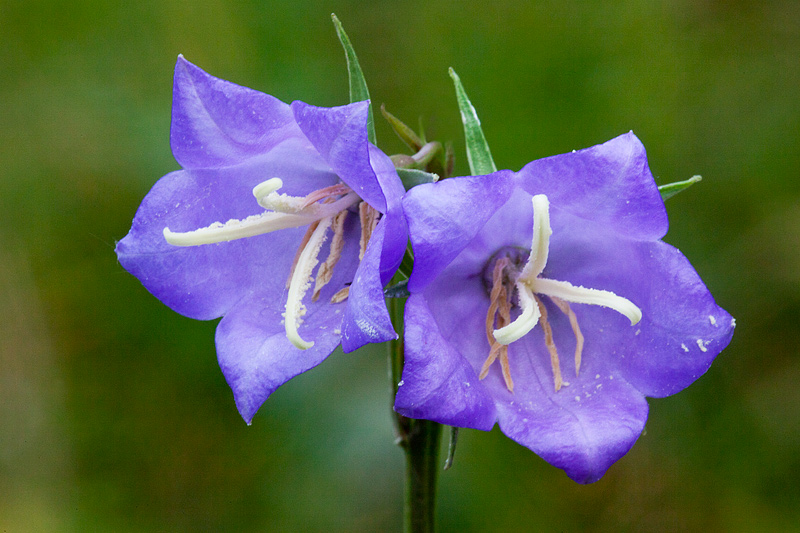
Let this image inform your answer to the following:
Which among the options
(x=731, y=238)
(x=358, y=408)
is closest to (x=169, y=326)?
(x=358, y=408)

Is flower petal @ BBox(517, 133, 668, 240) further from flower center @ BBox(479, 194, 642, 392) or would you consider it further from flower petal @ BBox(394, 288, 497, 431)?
flower petal @ BBox(394, 288, 497, 431)

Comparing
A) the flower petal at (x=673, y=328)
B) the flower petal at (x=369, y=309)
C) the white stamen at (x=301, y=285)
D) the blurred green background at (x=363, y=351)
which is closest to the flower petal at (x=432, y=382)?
the flower petal at (x=369, y=309)

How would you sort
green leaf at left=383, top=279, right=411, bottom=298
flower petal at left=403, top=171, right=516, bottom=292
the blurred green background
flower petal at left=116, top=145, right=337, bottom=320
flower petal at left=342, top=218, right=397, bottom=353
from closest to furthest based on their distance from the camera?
flower petal at left=342, top=218, right=397, bottom=353 < flower petal at left=403, top=171, right=516, bottom=292 < green leaf at left=383, top=279, right=411, bottom=298 < flower petal at left=116, top=145, right=337, bottom=320 < the blurred green background

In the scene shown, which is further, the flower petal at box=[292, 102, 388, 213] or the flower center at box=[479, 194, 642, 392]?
the flower center at box=[479, 194, 642, 392]

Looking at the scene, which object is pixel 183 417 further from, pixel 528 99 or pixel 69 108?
pixel 528 99

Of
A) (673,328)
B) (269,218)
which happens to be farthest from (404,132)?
(673,328)

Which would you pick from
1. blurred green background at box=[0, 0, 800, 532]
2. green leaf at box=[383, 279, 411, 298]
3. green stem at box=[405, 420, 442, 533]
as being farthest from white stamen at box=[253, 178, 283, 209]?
blurred green background at box=[0, 0, 800, 532]
